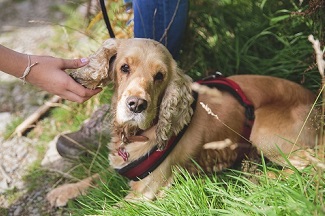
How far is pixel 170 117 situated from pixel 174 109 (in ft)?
0.18

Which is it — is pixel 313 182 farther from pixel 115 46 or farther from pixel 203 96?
pixel 115 46

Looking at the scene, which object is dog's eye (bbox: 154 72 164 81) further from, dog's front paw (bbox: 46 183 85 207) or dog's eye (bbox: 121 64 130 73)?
dog's front paw (bbox: 46 183 85 207)

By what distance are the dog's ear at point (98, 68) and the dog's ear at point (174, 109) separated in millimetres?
348

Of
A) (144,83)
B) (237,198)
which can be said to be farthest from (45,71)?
(237,198)

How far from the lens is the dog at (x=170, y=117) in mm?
2359

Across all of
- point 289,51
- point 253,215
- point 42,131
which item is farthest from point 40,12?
point 253,215

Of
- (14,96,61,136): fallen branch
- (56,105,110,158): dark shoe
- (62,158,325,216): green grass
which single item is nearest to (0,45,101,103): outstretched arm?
(62,158,325,216): green grass

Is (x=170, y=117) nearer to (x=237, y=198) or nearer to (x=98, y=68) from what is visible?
(x=98, y=68)

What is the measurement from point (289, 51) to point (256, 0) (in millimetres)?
545

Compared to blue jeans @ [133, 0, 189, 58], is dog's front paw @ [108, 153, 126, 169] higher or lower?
lower

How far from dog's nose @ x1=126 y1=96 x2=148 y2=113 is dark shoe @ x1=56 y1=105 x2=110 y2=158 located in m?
1.02

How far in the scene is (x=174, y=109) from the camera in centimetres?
248

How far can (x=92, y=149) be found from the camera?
3326 mm

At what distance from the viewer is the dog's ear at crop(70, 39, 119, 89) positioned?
8.21ft
